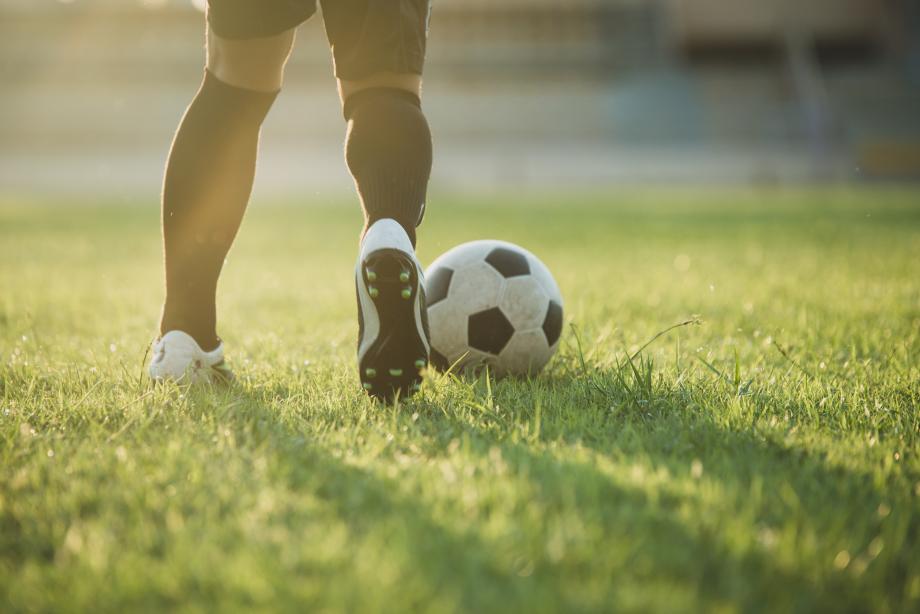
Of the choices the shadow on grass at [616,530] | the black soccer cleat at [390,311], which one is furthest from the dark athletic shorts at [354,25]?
the shadow on grass at [616,530]

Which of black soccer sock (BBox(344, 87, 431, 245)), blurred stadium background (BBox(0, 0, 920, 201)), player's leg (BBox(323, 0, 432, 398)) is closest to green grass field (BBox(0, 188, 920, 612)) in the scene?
player's leg (BBox(323, 0, 432, 398))

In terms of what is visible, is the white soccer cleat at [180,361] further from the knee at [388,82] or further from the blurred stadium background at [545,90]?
the blurred stadium background at [545,90]

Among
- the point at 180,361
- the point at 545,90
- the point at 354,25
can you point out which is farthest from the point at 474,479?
the point at 545,90

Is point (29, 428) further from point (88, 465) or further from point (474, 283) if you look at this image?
point (474, 283)

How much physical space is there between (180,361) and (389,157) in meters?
0.67

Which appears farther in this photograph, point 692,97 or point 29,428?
point 692,97

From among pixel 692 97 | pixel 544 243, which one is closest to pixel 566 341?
pixel 544 243

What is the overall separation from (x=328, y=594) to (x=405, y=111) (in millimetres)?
1089

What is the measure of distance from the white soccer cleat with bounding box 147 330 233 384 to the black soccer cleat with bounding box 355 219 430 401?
18.0 inches

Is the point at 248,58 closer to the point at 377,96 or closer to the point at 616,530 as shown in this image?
the point at 377,96

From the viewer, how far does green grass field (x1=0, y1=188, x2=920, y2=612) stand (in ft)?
2.80

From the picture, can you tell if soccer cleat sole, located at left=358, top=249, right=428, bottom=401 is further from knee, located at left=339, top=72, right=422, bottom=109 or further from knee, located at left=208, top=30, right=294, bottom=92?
knee, located at left=208, top=30, right=294, bottom=92

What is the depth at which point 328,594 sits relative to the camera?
0.82m

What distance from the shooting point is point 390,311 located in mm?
1400
